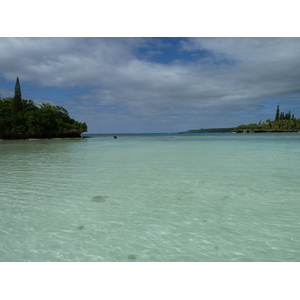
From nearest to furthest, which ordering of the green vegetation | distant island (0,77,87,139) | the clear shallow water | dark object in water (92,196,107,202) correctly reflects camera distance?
the clear shallow water, dark object in water (92,196,107,202), distant island (0,77,87,139), the green vegetation

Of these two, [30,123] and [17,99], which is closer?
[30,123]

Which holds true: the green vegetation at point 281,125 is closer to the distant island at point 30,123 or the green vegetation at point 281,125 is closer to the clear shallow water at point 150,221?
the distant island at point 30,123

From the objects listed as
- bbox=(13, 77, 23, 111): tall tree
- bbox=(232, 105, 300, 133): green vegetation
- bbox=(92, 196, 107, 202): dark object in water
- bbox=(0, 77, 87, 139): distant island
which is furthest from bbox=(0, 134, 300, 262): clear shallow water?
bbox=(232, 105, 300, 133): green vegetation

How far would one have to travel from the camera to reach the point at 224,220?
446cm

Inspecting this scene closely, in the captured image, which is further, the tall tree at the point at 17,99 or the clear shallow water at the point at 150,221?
the tall tree at the point at 17,99

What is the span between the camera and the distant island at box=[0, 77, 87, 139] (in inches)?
2131

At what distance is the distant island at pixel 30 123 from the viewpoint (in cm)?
5412

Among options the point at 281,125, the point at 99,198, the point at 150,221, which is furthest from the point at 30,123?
the point at 281,125

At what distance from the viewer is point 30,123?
54750 millimetres

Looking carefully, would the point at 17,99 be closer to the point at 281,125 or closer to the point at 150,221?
the point at 150,221

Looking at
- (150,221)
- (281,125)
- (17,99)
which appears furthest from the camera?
(281,125)

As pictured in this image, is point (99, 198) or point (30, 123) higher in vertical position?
point (30, 123)

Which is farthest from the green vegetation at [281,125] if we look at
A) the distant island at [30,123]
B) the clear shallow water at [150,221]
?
the clear shallow water at [150,221]

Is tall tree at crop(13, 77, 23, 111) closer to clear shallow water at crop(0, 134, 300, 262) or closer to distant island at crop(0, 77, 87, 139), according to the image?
distant island at crop(0, 77, 87, 139)
